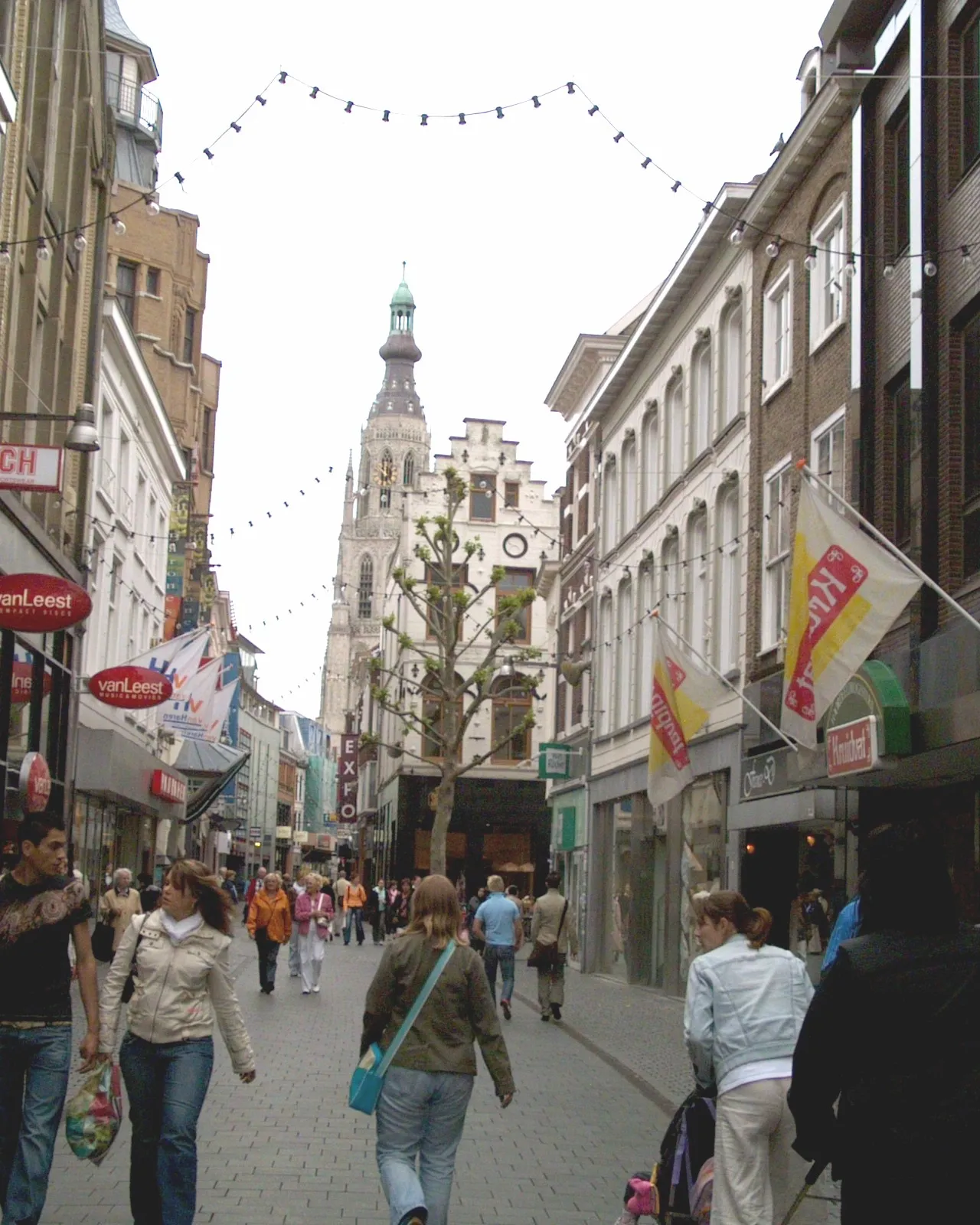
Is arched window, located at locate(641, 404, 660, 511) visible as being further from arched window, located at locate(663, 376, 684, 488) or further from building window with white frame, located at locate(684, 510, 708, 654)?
building window with white frame, located at locate(684, 510, 708, 654)

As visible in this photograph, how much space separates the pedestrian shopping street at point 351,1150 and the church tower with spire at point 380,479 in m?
139

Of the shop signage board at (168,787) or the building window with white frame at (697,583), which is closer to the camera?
the building window with white frame at (697,583)

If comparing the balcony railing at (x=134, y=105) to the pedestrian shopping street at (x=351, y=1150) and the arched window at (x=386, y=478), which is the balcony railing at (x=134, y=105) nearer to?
the pedestrian shopping street at (x=351, y=1150)

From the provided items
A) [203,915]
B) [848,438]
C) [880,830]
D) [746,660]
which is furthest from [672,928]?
[880,830]

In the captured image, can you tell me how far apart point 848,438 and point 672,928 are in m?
10.9

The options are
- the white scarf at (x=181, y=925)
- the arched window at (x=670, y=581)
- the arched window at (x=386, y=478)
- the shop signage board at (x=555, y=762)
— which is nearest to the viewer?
the white scarf at (x=181, y=925)

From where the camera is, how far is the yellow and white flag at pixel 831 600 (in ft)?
43.2

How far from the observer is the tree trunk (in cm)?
3897

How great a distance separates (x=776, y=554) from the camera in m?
22.7

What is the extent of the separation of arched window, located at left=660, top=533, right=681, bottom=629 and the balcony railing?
20171 mm

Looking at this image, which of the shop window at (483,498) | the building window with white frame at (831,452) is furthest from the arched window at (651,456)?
the shop window at (483,498)

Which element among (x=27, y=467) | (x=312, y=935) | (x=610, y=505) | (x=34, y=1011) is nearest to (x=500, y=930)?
(x=312, y=935)

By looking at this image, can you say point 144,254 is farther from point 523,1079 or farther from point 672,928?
point 523,1079

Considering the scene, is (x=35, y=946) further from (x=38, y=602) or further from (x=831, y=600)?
(x=38, y=602)
